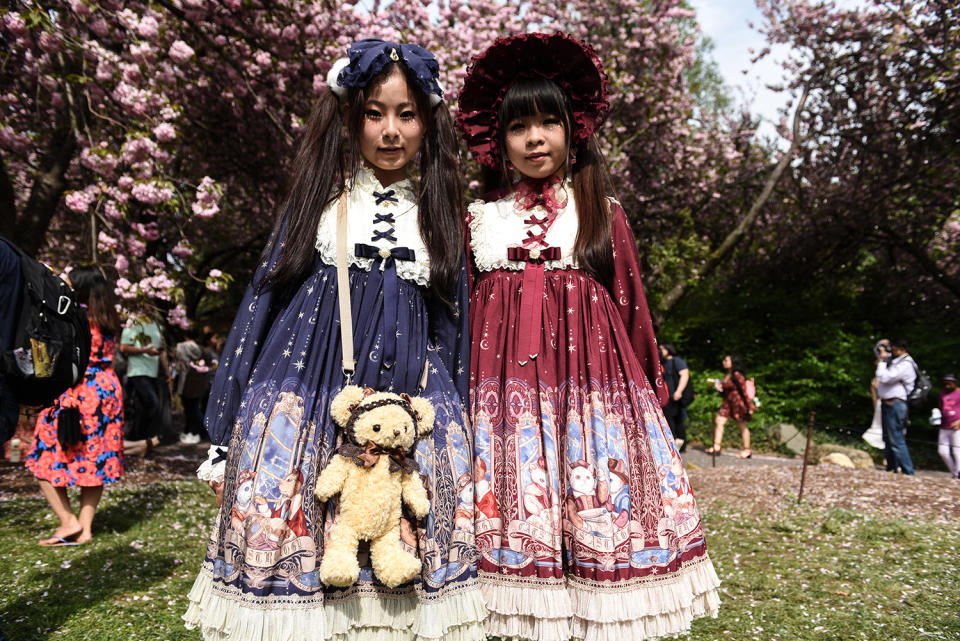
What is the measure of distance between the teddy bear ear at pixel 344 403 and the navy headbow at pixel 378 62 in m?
0.95

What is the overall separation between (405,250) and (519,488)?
81 cm

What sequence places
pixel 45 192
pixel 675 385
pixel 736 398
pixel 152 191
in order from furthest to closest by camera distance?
pixel 736 398 < pixel 675 385 < pixel 45 192 < pixel 152 191

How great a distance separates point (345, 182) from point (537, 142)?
69cm

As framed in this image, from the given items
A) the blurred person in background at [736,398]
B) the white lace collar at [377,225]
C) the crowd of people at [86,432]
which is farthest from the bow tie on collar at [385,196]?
the blurred person in background at [736,398]

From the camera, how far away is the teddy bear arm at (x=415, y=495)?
5.80 feet

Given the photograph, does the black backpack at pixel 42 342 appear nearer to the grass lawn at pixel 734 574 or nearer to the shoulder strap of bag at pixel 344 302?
the shoulder strap of bag at pixel 344 302

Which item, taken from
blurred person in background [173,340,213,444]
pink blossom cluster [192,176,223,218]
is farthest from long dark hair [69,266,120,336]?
blurred person in background [173,340,213,444]

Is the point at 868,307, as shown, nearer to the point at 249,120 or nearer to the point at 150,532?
the point at 249,120

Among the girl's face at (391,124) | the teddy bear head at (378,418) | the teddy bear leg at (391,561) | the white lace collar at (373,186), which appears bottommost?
the teddy bear leg at (391,561)

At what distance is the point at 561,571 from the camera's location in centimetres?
197

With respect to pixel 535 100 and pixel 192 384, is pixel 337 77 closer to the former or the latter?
pixel 535 100

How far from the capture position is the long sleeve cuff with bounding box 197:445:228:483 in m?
1.86

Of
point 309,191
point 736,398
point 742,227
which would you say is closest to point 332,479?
point 309,191

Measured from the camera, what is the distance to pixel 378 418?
173 cm
